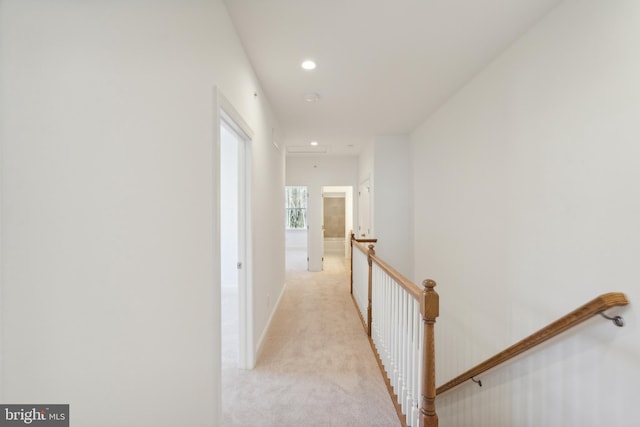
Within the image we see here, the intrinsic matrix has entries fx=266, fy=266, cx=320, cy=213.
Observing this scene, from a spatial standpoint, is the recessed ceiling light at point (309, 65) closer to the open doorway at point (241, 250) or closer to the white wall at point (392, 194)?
the open doorway at point (241, 250)

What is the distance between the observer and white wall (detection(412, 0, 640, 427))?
4.55 feet

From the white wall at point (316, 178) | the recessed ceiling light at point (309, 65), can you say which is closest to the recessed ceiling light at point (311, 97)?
the recessed ceiling light at point (309, 65)

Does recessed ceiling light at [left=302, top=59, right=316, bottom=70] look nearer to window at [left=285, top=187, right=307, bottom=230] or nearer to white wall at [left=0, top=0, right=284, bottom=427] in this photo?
white wall at [left=0, top=0, right=284, bottom=427]

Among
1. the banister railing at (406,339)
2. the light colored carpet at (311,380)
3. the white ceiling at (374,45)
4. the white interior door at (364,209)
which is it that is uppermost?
the white ceiling at (374,45)

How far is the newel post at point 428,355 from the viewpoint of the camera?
1.41 meters

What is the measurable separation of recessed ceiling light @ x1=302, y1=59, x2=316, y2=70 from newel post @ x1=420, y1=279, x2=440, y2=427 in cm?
206

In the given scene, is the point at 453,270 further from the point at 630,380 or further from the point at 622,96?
the point at 622,96

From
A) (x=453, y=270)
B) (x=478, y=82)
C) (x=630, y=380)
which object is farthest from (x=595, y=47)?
(x=453, y=270)

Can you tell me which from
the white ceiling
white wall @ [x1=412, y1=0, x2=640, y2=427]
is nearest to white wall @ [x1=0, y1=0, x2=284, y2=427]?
the white ceiling

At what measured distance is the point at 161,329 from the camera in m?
1.14

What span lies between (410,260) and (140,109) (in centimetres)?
451

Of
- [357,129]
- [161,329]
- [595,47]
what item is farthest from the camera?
[357,129]

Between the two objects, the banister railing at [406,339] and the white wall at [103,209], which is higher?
the white wall at [103,209]

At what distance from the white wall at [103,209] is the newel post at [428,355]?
117 cm
